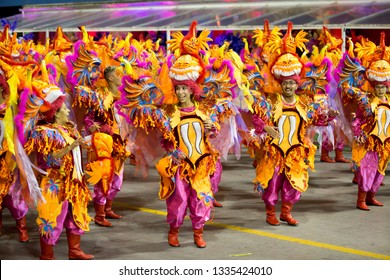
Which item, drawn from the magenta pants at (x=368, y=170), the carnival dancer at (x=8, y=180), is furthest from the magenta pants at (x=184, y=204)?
the magenta pants at (x=368, y=170)

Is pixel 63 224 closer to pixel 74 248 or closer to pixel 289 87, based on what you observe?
pixel 74 248

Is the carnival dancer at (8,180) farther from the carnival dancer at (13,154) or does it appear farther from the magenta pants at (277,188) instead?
the magenta pants at (277,188)

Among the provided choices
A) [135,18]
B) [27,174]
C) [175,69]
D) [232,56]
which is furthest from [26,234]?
[135,18]

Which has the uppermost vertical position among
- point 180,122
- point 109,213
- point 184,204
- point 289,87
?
point 289,87

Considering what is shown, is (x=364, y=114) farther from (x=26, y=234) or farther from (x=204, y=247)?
(x=26, y=234)

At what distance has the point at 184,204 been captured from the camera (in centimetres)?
679

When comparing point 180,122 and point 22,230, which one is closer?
point 180,122

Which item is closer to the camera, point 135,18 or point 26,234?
point 26,234

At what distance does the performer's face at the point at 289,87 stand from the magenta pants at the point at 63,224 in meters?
2.45

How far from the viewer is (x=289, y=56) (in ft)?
24.7

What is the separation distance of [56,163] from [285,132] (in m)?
2.43

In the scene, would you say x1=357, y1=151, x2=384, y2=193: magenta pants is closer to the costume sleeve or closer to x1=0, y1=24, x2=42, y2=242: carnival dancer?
x1=0, y1=24, x2=42, y2=242: carnival dancer

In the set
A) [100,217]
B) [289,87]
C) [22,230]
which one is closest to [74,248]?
[22,230]

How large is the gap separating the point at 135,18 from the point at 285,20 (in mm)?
3885
